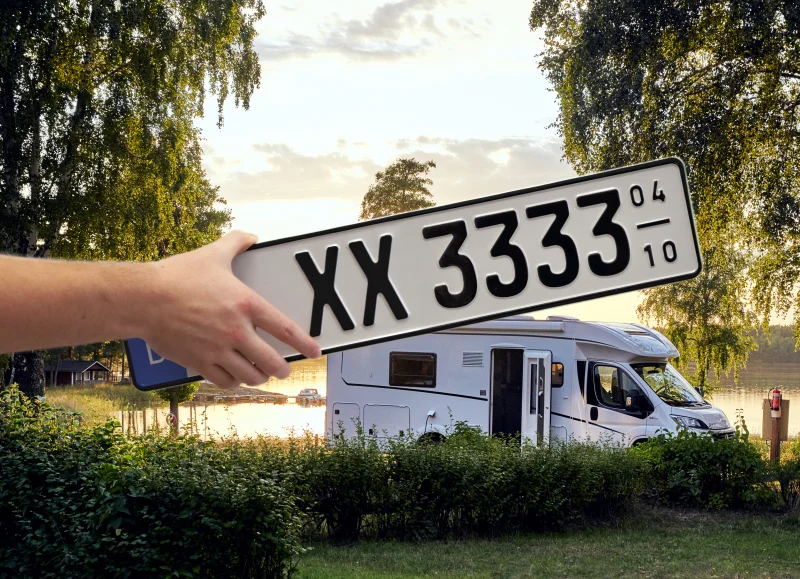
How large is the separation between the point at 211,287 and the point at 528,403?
13225mm

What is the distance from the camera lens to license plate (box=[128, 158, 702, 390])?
0.94 m

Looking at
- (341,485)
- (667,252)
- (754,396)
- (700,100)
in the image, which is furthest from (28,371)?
(754,396)

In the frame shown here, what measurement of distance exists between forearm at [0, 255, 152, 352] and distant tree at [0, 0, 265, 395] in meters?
15.0

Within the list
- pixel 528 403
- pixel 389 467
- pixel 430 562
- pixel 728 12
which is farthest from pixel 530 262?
pixel 728 12

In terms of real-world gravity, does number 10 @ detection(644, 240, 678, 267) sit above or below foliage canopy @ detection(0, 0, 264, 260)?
below

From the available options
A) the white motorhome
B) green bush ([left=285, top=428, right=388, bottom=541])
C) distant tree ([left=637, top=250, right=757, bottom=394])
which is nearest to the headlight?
the white motorhome

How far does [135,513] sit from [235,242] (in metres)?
5.68

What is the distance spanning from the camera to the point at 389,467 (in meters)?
9.99

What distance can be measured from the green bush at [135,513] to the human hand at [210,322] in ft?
17.9

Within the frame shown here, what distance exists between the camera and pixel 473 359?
14.2 m

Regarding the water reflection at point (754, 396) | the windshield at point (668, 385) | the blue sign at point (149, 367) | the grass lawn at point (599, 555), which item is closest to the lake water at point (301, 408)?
the water reflection at point (754, 396)

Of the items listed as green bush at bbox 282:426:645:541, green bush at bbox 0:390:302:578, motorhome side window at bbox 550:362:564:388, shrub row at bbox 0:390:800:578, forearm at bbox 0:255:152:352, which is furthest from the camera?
motorhome side window at bbox 550:362:564:388

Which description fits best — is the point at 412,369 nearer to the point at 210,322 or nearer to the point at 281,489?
the point at 281,489

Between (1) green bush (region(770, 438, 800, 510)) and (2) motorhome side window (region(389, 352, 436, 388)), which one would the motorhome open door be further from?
(1) green bush (region(770, 438, 800, 510))
